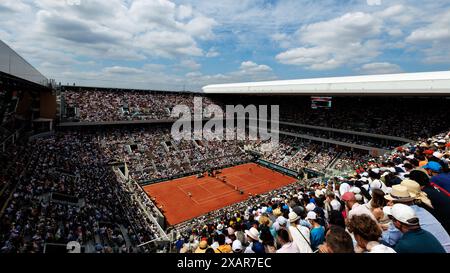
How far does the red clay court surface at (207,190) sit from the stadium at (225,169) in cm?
21

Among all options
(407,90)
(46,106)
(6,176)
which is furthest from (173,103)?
(407,90)

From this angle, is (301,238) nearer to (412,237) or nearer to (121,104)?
(412,237)

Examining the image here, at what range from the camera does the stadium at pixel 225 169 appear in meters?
4.55

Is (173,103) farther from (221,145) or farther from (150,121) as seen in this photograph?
(221,145)

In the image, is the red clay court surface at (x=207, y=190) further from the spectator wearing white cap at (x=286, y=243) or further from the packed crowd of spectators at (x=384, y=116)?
the spectator wearing white cap at (x=286, y=243)

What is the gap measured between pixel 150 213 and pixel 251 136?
29.0 m

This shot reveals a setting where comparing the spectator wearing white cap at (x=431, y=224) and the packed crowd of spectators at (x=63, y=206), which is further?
the packed crowd of spectators at (x=63, y=206)

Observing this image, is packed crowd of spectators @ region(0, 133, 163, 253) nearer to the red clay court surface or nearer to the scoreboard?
the red clay court surface

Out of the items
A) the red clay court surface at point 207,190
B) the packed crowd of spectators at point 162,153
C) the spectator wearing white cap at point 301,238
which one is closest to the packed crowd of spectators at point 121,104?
the packed crowd of spectators at point 162,153

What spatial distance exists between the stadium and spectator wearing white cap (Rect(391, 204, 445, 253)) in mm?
15

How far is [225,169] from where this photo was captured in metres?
35.6

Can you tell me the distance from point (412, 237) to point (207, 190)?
26.1 m

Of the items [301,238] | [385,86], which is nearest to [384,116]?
[385,86]
